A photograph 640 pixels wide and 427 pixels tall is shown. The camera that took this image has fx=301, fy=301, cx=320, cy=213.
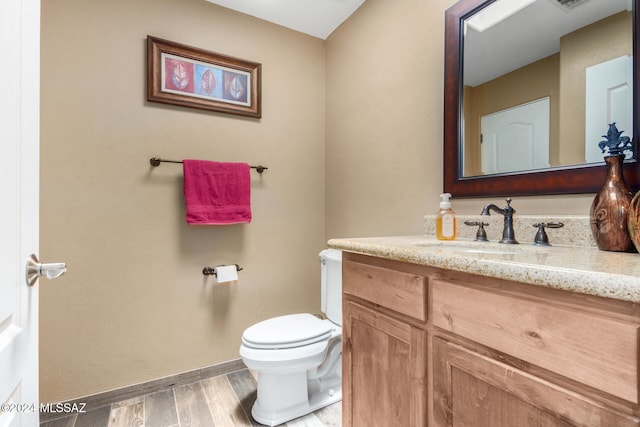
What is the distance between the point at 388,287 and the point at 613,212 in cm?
65

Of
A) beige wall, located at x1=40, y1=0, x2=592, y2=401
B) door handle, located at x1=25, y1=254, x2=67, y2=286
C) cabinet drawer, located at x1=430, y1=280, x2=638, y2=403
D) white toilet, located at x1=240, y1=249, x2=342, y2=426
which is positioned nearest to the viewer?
cabinet drawer, located at x1=430, y1=280, x2=638, y2=403

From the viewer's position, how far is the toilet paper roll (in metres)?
1.87

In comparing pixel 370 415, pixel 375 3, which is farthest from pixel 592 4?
pixel 370 415

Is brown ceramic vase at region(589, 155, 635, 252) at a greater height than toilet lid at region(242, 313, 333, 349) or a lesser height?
greater

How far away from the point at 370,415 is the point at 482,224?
826 mm

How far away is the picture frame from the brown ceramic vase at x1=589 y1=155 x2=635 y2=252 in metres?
1.84

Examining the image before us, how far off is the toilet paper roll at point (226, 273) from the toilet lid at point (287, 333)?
0.41 meters

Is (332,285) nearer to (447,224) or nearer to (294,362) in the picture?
(294,362)

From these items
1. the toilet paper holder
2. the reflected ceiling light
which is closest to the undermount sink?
the reflected ceiling light

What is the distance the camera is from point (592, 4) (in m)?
1.00

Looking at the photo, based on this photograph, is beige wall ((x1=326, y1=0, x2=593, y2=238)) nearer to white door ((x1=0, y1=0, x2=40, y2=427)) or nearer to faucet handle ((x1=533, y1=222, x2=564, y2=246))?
faucet handle ((x1=533, y1=222, x2=564, y2=246))

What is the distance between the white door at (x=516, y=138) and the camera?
3.62 feet

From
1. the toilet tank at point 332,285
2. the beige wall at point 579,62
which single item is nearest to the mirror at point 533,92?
the beige wall at point 579,62

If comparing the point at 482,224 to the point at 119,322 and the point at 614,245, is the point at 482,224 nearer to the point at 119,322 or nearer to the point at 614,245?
the point at 614,245
